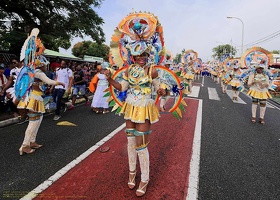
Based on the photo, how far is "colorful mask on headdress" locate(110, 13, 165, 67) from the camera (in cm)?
300

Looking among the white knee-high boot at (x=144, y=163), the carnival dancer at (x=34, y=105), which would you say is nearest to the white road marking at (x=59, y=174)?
the carnival dancer at (x=34, y=105)

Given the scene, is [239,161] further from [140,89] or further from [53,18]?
[53,18]

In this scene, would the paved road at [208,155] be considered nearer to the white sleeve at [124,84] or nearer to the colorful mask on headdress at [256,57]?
the white sleeve at [124,84]

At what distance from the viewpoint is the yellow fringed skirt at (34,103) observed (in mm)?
3973

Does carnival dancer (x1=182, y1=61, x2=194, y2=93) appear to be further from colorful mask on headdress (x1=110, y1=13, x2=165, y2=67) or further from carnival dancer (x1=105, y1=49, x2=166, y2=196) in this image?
carnival dancer (x1=105, y1=49, x2=166, y2=196)

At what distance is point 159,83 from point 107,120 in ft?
13.3

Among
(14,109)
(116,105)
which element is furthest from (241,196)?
(14,109)

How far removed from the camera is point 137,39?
3119 millimetres

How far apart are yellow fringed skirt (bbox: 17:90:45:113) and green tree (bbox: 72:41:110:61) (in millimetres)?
45927

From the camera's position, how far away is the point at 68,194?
9.24 feet

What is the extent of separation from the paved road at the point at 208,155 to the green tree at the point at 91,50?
44.7 metres

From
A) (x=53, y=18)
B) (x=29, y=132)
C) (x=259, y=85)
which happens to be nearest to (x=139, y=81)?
(x=29, y=132)

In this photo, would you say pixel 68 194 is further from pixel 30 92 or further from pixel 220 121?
pixel 220 121

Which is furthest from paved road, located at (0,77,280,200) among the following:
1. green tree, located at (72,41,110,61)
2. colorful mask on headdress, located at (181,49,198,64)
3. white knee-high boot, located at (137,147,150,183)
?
green tree, located at (72,41,110,61)
